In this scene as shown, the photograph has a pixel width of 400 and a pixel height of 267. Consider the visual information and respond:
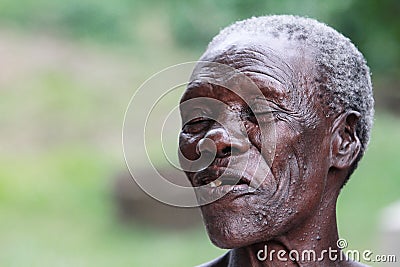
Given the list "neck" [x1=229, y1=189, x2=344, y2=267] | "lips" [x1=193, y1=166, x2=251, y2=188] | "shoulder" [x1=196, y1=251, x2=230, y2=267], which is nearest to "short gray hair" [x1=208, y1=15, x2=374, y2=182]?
"neck" [x1=229, y1=189, x2=344, y2=267]

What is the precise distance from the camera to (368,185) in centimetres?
695

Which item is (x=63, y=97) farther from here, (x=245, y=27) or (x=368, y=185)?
(x=245, y=27)

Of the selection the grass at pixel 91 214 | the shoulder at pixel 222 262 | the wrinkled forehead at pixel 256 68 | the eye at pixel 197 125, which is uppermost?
the grass at pixel 91 214

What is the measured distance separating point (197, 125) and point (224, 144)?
136mm

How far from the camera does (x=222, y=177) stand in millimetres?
1998

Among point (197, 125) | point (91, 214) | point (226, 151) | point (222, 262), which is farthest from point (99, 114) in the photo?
point (226, 151)

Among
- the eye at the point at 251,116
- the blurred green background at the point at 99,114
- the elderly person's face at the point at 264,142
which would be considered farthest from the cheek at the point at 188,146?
the blurred green background at the point at 99,114

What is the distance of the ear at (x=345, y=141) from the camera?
6.90ft

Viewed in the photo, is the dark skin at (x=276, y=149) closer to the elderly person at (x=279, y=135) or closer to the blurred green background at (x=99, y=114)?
the elderly person at (x=279, y=135)

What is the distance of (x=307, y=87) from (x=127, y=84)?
6.05 metres

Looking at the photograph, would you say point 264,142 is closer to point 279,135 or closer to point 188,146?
point 279,135

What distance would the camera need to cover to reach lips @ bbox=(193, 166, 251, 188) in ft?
6.50

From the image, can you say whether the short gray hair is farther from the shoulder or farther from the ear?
the shoulder

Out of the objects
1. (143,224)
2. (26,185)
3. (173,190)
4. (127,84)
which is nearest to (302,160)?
(173,190)
